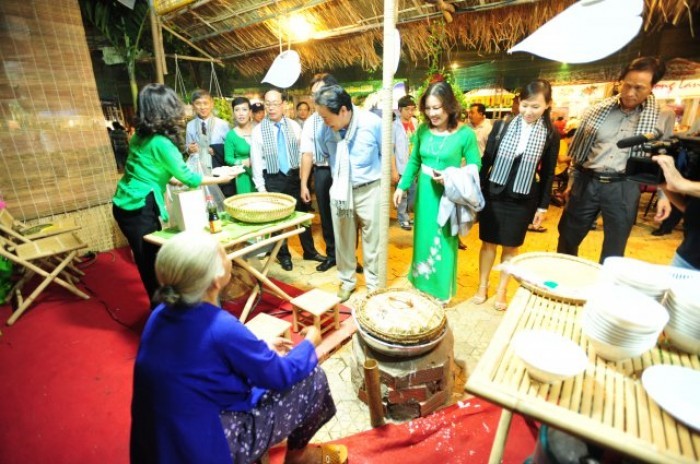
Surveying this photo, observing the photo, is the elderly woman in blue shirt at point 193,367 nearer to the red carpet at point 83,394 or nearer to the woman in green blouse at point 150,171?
the red carpet at point 83,394

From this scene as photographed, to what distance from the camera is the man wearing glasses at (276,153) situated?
4238mm

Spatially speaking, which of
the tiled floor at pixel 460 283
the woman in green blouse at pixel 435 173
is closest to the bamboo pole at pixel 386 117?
the woman in green blouse at pixel 435 173

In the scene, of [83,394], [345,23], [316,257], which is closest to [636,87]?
[316,257]

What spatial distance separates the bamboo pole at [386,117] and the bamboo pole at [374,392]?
1.23 meters

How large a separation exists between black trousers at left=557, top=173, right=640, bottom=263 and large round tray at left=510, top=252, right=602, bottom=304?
1.32 m

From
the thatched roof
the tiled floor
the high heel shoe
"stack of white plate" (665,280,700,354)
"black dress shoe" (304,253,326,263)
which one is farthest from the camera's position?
"black dress shoe" (304,253,326,263)

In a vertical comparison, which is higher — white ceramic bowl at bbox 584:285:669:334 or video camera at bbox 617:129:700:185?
video camera at bbox 617:129:700:185

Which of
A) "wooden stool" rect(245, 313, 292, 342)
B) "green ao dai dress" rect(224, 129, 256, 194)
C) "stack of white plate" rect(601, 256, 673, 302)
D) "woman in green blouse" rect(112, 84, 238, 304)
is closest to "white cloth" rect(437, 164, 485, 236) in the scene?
"stack of white plate" rect(601, 256, 673, 302)

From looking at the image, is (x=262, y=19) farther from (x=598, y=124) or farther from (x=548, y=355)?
(x=548, y=355)

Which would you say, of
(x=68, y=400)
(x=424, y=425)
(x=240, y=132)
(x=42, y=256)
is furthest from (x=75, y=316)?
(x=424, y=425)

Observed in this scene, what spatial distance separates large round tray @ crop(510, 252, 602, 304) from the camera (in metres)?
1.62

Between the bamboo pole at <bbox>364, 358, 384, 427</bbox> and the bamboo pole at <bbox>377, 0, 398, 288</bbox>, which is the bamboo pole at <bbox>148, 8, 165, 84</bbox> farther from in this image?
the bamboo pole at <bbox>364, 358, 384, 427</bbox>

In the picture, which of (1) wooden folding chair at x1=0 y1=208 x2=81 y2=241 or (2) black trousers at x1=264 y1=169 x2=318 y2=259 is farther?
(2) black trousers at x1=264 y1=169 x2=318 y2=259

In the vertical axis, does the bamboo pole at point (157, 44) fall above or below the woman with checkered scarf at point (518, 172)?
above
